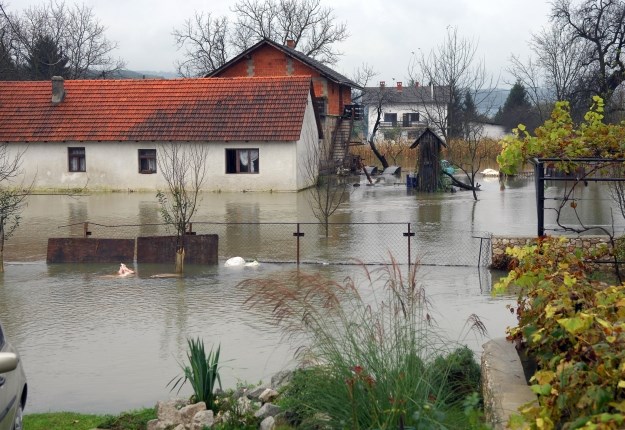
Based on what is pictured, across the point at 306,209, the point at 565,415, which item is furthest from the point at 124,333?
the point at 306,209

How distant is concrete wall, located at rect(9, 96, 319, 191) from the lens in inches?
1463

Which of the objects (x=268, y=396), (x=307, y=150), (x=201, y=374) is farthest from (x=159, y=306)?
(x=307, y=150)

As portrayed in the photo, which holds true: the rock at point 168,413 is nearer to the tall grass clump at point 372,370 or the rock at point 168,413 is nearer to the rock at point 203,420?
the rock at point 203,420

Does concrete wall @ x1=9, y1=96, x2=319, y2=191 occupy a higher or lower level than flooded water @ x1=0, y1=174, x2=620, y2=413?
higher

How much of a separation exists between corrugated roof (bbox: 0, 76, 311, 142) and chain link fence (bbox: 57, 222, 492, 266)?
1316 centimetres

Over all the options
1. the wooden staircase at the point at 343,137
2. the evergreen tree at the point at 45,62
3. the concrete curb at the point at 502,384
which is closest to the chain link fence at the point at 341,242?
the concrete curb at the point at 502,384

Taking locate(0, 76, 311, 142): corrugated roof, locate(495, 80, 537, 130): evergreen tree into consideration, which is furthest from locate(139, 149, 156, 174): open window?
locate(495, 80, 537, 130): evergreen tree

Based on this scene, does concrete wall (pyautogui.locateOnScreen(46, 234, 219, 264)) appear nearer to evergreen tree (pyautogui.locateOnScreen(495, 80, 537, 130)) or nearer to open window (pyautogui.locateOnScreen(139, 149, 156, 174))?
open window (pyautogui.locateOnScreen(139, 149, 156, 174))

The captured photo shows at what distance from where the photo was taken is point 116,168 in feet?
125

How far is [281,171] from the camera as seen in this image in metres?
36.7

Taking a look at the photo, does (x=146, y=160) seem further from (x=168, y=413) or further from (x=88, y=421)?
(x=168, y=413)

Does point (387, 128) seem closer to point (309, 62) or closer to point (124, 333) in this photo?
point (309, 62)

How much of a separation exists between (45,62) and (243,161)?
89.6 feet

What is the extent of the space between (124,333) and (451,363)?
650 cm
